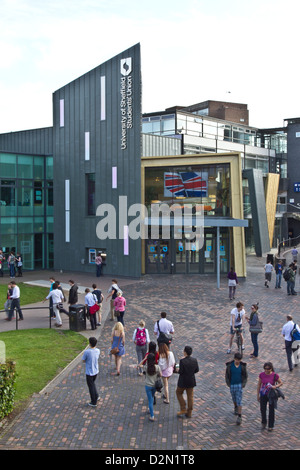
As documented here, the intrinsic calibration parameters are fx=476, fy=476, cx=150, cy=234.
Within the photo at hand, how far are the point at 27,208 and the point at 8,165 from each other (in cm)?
326

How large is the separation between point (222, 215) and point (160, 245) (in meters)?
4.18

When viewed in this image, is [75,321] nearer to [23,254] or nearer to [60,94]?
[23,254]

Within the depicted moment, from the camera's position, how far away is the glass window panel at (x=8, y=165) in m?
31.6

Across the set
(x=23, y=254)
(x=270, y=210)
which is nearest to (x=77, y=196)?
(x=23, y=254)

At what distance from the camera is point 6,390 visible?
9.60 metres

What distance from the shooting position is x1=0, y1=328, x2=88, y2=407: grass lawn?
1141cm

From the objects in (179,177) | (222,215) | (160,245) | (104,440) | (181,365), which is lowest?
(104,440)

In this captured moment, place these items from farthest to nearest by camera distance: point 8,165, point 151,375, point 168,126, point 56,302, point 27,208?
1. point 168,126
2. point 27,208
3. point 8,165
4. point 56,302
5. point 151,375

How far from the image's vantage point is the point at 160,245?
29234mm

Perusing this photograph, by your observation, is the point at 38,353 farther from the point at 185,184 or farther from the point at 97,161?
the point at 97,161

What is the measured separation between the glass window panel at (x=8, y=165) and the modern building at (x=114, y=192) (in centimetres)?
7

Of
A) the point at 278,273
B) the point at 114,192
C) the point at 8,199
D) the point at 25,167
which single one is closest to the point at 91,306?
the point at 278,273

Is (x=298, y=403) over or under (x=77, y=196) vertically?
under

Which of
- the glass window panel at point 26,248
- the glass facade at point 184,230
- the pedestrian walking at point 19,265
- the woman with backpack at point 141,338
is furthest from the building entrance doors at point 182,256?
the woman with backpack at point 141,338
